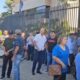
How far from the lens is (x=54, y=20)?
1733cm

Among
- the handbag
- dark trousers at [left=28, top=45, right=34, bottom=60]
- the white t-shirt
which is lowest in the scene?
dark trousers at [left=28, top=45, right=34, bottom=60]

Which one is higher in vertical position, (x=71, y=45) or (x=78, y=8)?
(x=78, y=8)

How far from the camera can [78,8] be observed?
14.8 metres

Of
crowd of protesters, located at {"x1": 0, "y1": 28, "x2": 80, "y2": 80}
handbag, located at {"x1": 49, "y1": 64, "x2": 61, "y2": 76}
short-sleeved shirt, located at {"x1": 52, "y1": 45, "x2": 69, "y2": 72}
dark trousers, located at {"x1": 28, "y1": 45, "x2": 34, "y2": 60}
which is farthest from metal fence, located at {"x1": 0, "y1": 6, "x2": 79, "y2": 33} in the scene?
handbag, located at {"x1": 49, "y1": 64, "x2": 61, "y2": 76}

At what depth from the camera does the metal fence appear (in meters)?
15.5

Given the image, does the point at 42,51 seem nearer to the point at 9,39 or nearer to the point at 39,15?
the point at 9,39

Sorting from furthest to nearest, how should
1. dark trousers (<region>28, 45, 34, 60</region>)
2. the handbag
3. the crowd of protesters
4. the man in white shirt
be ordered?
dark trousers (<region>28, 45, 34, 60</region>), the man in white shirt, the crowd of protesters, the handbag

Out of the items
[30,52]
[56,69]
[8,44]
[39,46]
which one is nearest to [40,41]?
[39,46]

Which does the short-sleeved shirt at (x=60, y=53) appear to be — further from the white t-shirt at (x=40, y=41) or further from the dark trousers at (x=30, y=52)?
the dark trousers at (x=30, y=52)

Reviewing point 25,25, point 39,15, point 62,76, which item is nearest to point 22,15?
point 25,25

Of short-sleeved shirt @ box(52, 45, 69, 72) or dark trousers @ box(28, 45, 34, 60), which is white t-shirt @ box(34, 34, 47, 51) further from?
dark trousers @ box(28, 45, 34, 60)

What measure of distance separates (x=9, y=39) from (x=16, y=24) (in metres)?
11.8

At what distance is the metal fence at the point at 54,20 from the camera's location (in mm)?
15523

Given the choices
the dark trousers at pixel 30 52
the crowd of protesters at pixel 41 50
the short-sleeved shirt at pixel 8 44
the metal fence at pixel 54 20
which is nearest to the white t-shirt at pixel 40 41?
the crowd of protesters at pixel 41 50
